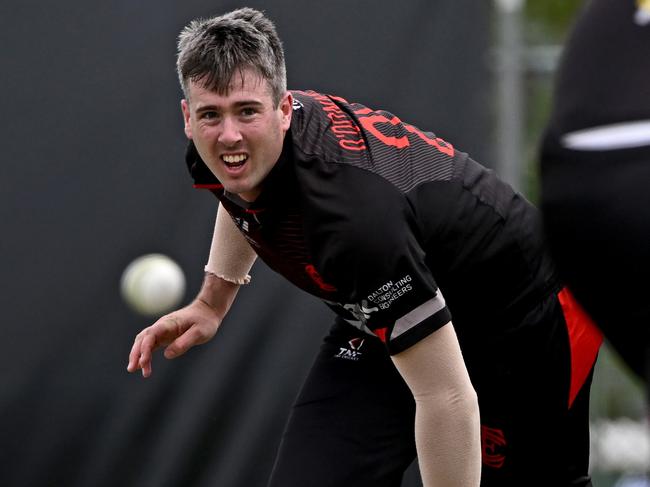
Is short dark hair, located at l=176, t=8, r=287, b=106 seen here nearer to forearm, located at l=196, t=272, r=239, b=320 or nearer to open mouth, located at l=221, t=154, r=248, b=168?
open mouth, located at l=221, t=154, r=248, b=168

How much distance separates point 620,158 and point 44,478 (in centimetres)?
315

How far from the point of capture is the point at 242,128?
262cm

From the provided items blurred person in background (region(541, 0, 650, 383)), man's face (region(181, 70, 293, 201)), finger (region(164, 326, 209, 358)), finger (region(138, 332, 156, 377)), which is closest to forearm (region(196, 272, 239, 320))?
finger (region(164, 326, 209, 358))

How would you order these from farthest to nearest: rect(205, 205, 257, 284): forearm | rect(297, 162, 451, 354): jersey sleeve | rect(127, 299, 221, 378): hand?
1. rect(205, 205, 257, 284): forearm
2. rect(127, 299, 221, 378): hand
3. rect(297, 162, 451, 354): jersey sleeve

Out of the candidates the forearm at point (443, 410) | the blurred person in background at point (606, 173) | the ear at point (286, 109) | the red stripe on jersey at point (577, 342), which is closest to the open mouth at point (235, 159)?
the ear at point (286, 109)

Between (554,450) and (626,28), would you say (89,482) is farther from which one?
(626,28)

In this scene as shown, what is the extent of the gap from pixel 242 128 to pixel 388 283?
1.57 ft

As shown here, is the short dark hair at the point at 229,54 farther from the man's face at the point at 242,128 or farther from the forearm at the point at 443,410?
the forearm at the point at 443,410

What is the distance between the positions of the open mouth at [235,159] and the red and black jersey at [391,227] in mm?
89

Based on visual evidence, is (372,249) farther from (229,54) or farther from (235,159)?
(229,54)

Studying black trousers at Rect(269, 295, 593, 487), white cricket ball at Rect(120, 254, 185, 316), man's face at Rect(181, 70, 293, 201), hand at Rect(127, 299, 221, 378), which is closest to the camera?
man's face at Rect(181, 70, 293, 201)

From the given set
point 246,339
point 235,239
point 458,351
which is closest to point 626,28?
point 458,351

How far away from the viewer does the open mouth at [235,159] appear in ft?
8.66

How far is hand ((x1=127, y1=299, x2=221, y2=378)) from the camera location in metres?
2.99
